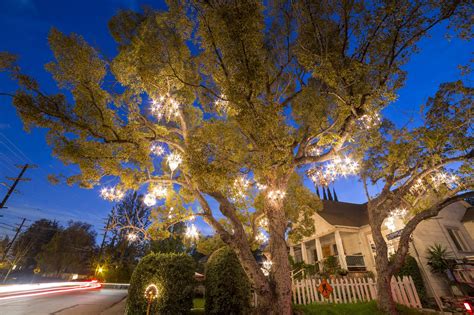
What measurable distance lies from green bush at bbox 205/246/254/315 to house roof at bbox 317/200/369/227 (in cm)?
1139

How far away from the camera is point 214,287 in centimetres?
871

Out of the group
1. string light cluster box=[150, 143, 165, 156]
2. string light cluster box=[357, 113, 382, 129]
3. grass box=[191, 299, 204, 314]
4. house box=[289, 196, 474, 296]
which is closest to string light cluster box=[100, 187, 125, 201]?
string light cluster box=[150, 143, 165, 156]

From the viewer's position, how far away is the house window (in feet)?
48.2

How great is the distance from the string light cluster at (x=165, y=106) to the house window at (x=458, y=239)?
20.5 meters

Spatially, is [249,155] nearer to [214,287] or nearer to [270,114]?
[270,114]

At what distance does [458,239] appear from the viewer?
15.0 m

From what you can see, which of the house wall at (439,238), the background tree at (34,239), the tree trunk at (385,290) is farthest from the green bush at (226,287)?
the background tree at (34,239)

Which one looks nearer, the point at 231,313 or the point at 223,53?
the point at 223,53

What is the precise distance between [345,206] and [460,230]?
27.8ft

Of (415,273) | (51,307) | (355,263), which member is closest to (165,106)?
Result: (51,307)

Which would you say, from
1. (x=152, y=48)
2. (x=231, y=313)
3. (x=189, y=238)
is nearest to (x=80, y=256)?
(x=189, y=238)

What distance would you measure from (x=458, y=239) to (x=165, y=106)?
2142cm

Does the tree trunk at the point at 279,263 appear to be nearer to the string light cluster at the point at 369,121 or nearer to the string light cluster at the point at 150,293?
the string light cluster at the point at 150,293

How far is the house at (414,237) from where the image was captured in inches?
487
